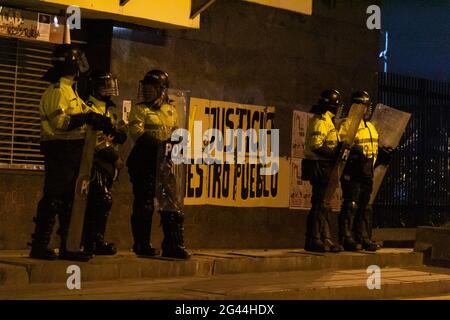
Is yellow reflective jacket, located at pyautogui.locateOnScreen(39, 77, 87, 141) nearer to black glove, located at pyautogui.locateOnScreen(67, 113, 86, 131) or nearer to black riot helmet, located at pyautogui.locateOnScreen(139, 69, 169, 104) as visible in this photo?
black glove, located at pyautogui.locateOnScreen(67, 113, 86, 131)

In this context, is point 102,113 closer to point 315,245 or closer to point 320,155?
point 320,155

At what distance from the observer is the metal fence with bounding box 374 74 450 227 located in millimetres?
18562

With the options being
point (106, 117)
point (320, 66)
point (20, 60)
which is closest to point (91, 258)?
point (106, 117)

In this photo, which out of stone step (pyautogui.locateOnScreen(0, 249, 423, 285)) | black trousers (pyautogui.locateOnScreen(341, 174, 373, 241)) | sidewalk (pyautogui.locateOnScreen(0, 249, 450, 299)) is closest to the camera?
sidewalk (pyautogui.locateOnScreen(0, 249, 450, 299))

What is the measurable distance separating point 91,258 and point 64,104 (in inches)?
69.2

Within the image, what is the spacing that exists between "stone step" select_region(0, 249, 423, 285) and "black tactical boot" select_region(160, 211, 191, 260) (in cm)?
15

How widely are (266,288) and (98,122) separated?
2.56 metres

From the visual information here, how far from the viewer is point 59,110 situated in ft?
35.0

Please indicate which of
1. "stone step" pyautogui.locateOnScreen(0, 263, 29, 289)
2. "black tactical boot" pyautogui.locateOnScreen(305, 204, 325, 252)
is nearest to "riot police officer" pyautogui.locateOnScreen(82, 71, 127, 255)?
"stone step" pyautogui.locateOnScreen(0, 263, 29, 289)

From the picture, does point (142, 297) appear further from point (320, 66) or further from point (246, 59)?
point (320, 66)

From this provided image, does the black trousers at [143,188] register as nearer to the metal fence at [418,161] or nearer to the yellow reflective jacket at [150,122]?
the yellow reflective jacket at [150,122]

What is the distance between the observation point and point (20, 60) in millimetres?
12906

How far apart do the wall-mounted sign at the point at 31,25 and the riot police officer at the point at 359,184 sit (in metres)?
4.12

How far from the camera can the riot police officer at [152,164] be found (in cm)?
1169
